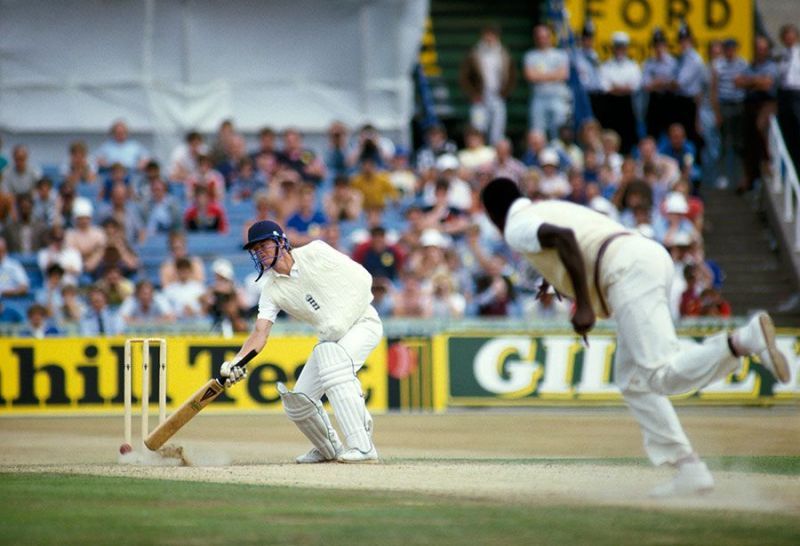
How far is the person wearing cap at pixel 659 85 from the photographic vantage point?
80.2 feet

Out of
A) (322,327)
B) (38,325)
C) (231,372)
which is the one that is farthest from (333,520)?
(38,325)

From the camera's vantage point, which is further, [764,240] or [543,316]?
[764,240]

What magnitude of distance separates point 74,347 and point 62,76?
250 inches

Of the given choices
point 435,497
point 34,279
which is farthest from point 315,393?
point 34,279

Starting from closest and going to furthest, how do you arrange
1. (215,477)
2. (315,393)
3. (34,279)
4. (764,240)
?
1. (215,477)
2. (315,393)
3. (34,279)
4. (764,240)

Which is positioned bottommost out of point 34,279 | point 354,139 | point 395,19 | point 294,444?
point 294,444

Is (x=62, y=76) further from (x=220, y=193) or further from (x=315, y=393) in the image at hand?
(x=315, y=393)

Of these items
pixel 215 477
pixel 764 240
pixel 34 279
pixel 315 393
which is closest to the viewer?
pixel 215 477

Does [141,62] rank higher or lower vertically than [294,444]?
higher

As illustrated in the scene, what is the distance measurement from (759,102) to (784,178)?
4.25 feet

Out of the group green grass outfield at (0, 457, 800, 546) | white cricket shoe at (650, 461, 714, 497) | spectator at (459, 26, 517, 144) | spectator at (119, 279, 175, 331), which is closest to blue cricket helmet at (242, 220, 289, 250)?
green grass outfield at (0, 457, 800, 546)

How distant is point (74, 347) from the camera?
20203 mm

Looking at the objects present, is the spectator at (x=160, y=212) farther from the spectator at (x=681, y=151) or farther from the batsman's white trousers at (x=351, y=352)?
the batsman's white trousers at (x=351, y=352)

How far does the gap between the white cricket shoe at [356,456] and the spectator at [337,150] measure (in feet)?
39.4
